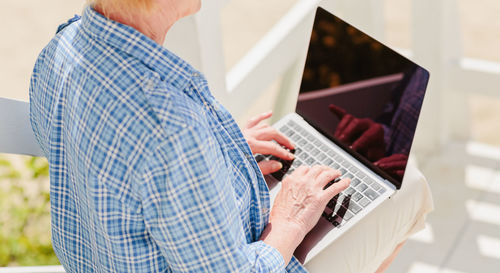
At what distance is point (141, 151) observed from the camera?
0.86 meters

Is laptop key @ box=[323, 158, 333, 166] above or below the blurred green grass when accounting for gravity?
above

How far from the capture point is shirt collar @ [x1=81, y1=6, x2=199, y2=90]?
90 cm

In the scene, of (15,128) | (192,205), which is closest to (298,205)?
(192,205)

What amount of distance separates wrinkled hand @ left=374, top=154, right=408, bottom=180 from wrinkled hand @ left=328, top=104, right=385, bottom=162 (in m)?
0.02

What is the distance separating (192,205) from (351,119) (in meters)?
0.62

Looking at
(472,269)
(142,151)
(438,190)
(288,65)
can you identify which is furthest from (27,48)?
(142,151)

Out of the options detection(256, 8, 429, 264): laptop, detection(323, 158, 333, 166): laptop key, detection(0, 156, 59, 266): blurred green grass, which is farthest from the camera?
detection(0, 156, 59, 266): blurred green grass

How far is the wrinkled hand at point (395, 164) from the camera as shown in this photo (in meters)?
1.30

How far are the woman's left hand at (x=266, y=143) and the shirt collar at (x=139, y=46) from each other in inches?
17.6

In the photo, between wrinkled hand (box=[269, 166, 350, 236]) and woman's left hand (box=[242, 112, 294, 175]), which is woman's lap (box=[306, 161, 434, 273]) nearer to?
wrinkled hand (box=[269, 166, 350, 236])

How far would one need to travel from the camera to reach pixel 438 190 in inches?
87.4

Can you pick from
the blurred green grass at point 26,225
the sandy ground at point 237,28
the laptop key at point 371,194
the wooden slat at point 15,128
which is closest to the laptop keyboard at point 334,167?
the laptop key at point 371,194

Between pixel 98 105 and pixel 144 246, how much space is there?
233mm

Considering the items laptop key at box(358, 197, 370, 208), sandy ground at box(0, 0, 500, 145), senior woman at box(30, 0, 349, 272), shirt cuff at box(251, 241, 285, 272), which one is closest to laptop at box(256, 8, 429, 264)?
laptop key at box(358, 197, 370, 208)
